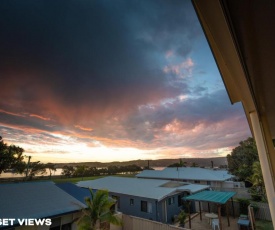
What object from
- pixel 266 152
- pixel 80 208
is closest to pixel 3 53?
pixel 80 208

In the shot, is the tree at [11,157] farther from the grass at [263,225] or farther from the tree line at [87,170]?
the grass at [263,225]

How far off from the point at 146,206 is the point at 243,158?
24776mm

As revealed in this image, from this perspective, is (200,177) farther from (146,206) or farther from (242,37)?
(242,37)

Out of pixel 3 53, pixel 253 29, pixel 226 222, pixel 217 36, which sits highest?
pixel 3 53

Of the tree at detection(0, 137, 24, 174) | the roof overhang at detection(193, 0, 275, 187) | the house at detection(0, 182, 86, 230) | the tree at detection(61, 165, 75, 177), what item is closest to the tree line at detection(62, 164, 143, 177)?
the tree at detection(61, 165, 75, 177)

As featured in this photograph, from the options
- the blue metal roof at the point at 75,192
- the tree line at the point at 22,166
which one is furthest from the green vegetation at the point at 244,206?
the tree line at the point at 22,166

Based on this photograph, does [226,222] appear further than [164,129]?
No

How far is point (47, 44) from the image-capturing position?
922cm

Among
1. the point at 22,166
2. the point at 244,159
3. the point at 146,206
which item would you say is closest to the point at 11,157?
the point at 22,166

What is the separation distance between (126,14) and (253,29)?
8.43 metres

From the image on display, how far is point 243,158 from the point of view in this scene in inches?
1255

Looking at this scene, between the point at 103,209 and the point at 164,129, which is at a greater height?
the point at 164,129

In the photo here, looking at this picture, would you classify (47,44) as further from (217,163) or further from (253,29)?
(217,163)

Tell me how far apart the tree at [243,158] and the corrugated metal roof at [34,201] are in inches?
1170
